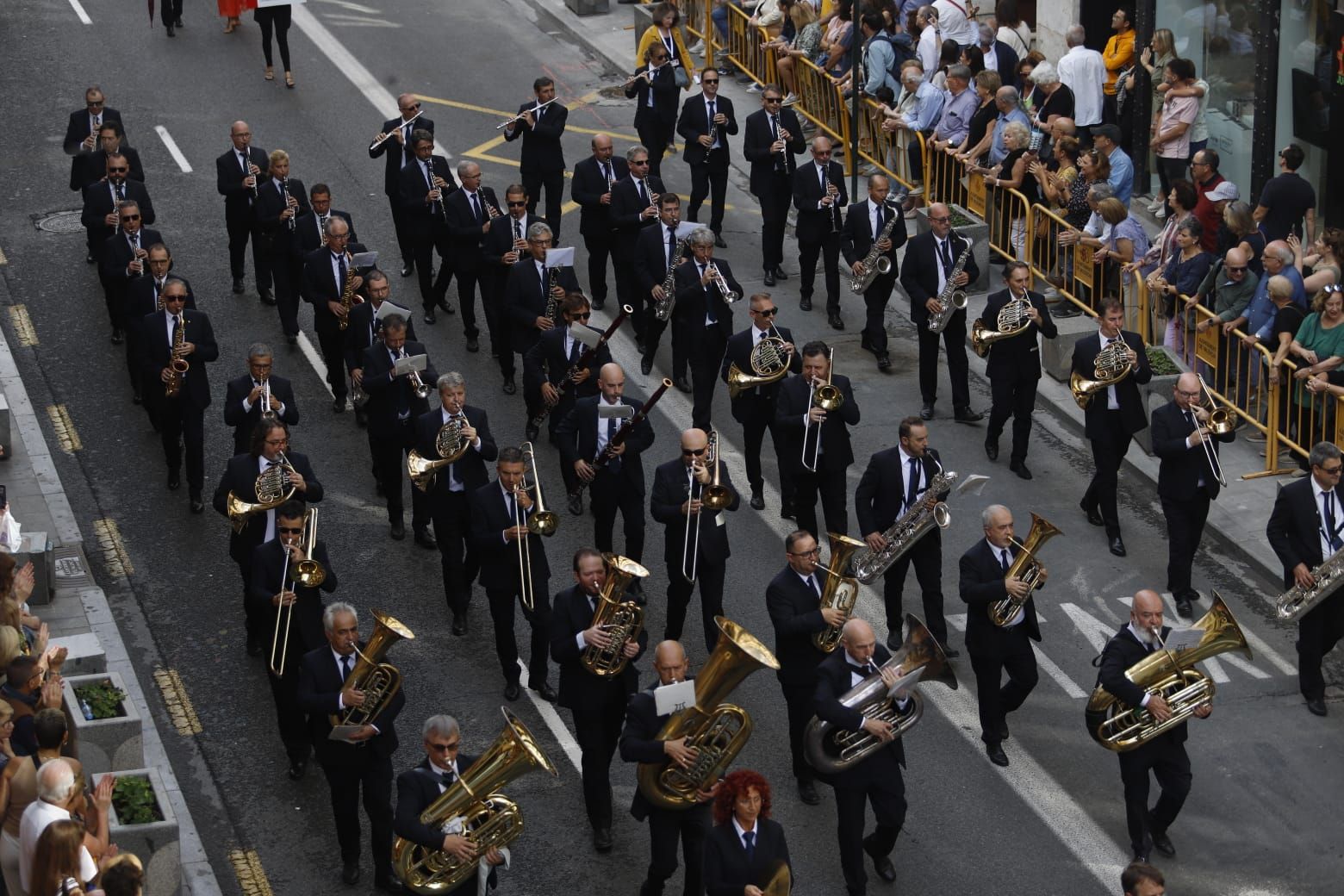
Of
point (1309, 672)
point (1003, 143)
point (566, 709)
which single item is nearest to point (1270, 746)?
point (1309, 672)

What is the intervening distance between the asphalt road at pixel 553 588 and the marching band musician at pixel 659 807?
690 mm

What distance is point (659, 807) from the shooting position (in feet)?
43.1

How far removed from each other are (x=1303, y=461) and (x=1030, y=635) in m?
4.66

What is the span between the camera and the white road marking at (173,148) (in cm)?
2578

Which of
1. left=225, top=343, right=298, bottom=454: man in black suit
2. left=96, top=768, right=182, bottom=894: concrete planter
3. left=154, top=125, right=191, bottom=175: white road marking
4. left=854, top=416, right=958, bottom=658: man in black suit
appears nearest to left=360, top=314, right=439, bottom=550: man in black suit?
left=225, top=343, right=298, bottom=454: man in black suit

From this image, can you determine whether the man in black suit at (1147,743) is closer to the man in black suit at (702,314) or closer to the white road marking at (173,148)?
the man in black suit at (702,314)

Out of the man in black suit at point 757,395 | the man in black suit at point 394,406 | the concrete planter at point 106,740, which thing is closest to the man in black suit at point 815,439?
the man in black suit at point 757,395

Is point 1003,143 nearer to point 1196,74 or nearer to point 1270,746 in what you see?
point 1196,74

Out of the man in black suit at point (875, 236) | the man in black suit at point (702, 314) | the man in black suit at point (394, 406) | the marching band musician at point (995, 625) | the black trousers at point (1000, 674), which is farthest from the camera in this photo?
the man in black suit at point (875, 236)

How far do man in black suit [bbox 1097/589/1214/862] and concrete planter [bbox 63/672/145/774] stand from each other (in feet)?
20.3

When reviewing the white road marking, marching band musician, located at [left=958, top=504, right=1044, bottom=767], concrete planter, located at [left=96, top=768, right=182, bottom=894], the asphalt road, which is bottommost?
the asphalt road

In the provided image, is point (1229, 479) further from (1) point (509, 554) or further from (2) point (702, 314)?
(1) point (509, 554)

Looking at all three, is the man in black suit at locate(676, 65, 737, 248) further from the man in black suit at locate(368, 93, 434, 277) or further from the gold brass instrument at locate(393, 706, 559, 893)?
the gold brass instrument at locate(393, 706, 559, 893)

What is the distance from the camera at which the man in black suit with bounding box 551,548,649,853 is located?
553 inches
